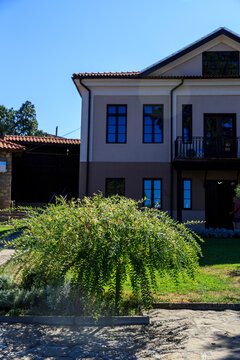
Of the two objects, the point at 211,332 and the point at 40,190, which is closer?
the point at 211,332

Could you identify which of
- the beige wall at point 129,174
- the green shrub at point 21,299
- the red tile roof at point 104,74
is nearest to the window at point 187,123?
the beige wall at point 129,174

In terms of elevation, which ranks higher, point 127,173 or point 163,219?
point 127,173

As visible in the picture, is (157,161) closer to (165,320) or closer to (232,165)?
(232,165)

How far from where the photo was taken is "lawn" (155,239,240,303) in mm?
5055

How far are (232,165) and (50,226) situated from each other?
11.0 metres

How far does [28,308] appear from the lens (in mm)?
4512

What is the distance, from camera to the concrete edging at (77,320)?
4.12 m

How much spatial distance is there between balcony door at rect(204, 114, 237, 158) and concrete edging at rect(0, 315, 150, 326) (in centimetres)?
1145

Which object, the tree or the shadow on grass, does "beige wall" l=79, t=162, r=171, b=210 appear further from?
the tree

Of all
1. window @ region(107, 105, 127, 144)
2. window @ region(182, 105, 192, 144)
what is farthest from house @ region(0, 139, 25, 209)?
window @ region(182, 105, 192, 144)

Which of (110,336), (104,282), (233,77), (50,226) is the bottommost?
(110,336)

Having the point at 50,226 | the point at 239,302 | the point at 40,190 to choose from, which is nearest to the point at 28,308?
the point at 50,226

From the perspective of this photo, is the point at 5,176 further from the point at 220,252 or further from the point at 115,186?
the point at 220,252

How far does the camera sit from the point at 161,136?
14844 mm
